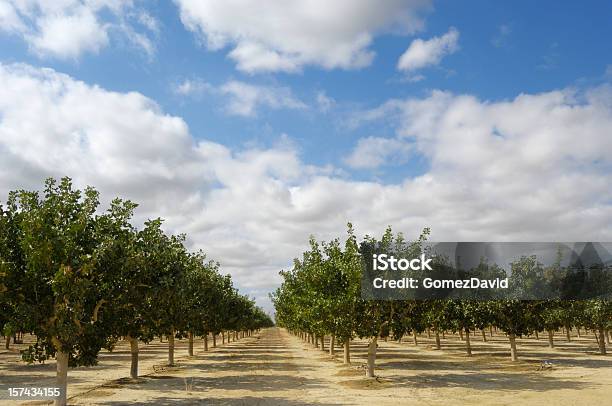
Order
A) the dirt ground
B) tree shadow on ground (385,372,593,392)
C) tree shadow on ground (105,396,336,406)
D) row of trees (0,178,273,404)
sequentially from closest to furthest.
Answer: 1. row of trees (0,178,273,404)
2. tree shadow on ground (105,396,336,406)
3. the dirt ground
4. tree shadow on ground (385,372,593,392)

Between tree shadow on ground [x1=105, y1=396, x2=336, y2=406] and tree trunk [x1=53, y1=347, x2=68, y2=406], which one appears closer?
tree trunk [x1=53, y1=347, x2=68, y2=406]

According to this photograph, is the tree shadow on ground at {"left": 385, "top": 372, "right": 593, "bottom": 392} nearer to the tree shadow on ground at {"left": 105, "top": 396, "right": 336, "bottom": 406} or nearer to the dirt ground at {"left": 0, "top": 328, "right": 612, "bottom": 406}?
the dirt ground at {"left": 0, "top": 328, "right": 612, "bottom": 406}

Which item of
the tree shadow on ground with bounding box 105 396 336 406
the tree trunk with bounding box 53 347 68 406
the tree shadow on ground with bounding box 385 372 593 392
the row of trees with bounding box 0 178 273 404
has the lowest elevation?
the tree shadow on ground with bounding box 385 372 593 392

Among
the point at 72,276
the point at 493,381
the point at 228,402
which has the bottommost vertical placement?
the point at 493,381

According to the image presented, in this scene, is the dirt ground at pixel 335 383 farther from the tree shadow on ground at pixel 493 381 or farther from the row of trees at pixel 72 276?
the row of trees at pixel 72 276

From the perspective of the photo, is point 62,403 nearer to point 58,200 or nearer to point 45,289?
point 45,289

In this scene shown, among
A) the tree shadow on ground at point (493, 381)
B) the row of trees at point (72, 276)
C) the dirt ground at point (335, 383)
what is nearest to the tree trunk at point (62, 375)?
the row of trees at point (72, 276)

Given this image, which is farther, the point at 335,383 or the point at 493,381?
the point at 493,381

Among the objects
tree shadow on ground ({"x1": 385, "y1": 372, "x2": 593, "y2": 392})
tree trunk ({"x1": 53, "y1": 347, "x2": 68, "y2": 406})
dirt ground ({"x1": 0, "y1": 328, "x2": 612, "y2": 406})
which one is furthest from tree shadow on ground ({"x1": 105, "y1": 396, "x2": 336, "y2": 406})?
tree shadow on ground ({"x1": 385, "y1": 372, "x2": 593, "y2": 392})

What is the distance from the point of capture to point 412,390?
102ft

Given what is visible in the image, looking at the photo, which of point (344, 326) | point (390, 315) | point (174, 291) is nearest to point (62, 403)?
point (174, 291)

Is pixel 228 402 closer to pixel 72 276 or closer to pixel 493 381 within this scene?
pixel 72 276

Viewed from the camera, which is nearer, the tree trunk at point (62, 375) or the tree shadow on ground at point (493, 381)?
the tree trunk at point (62, 375)

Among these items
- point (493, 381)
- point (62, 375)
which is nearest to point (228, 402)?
point (62, 375)
